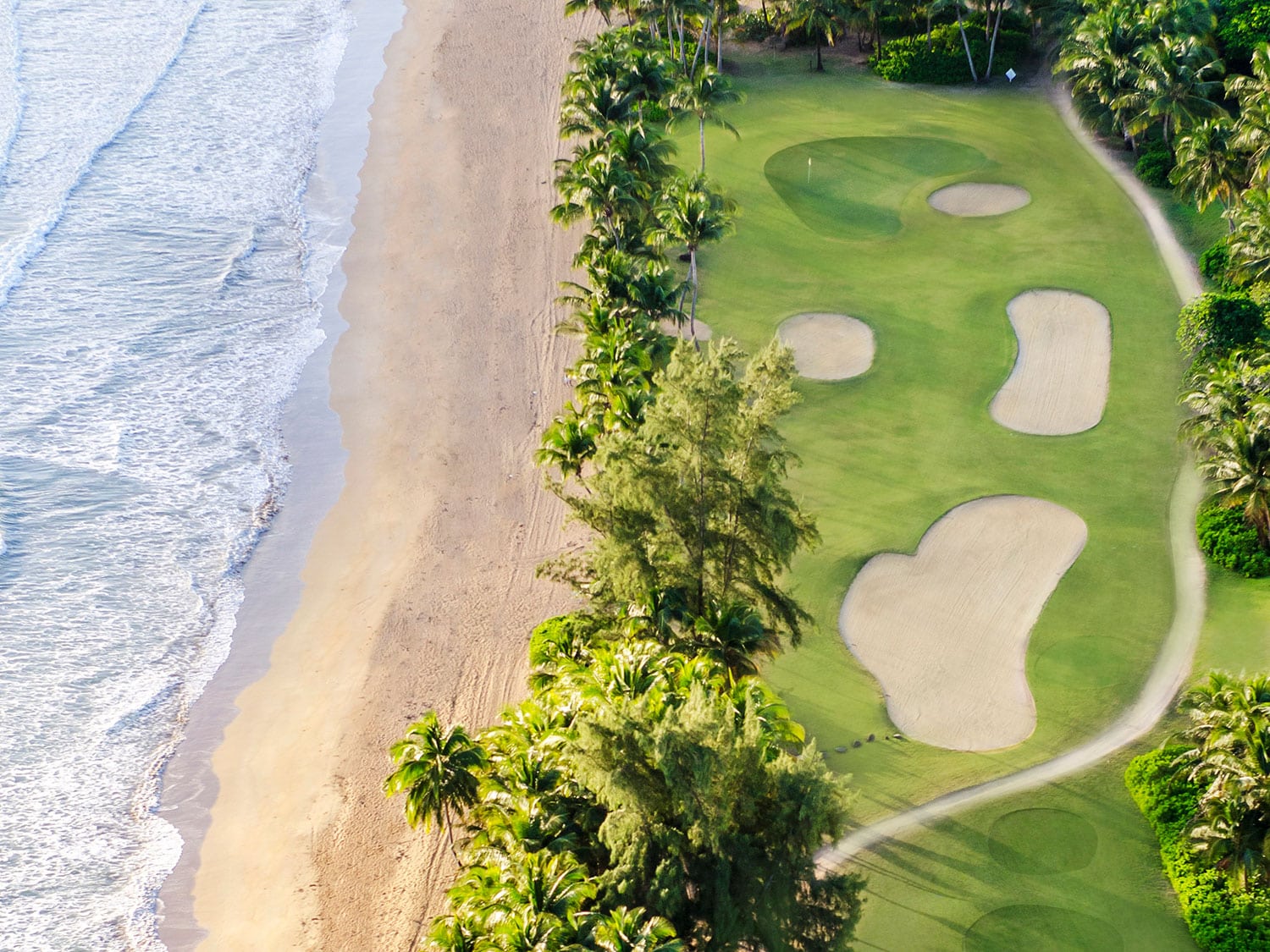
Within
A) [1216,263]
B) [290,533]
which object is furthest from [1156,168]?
[290,533]

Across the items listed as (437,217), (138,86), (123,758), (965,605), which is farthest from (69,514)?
(138,86)

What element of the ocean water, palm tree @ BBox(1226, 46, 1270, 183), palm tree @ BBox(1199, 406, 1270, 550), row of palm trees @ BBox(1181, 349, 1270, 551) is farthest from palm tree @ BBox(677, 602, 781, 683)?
palm tree @ BBox(1226, 46, 1270, 183)

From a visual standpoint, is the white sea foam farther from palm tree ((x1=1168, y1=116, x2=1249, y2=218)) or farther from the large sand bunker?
palm tree ((x1=1168, y1=116, x2=1249, y2=218))

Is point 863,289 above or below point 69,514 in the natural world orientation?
above

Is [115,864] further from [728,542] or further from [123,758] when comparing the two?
[728,542]

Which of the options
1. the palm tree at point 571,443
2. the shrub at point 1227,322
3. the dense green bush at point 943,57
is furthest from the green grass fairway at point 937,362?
the palm tree at point 571,443

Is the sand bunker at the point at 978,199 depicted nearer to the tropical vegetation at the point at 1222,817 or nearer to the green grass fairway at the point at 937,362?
the green grass fairway at the point at 937,362
